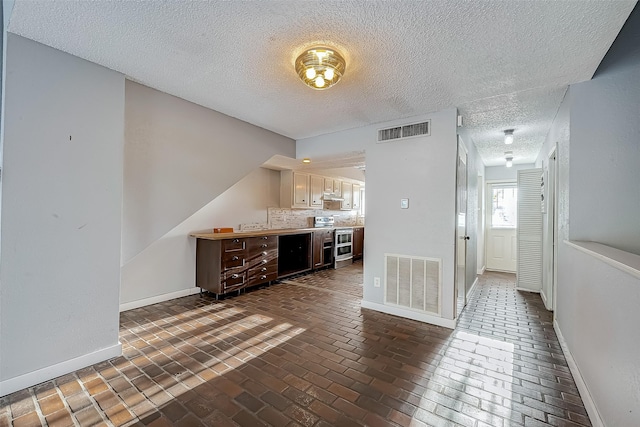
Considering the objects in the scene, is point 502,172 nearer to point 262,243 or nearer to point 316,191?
point 316,191

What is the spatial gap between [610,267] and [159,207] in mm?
3642

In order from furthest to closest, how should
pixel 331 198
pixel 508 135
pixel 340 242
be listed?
pixel 331 198 < pixel 340 242 < pixel 508 135

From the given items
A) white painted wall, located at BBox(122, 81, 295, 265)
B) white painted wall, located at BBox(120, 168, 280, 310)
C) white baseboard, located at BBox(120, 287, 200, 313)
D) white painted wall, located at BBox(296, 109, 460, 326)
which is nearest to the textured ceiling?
white painted wall, located at BBox(122, 81, 295, 265)

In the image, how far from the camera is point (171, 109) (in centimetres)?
291

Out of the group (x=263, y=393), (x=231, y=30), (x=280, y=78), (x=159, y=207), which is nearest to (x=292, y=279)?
(x=159, y=207)

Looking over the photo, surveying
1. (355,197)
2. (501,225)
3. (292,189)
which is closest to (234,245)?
(292,189)

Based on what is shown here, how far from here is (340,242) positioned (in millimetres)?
6629

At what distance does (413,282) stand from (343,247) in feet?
11.3

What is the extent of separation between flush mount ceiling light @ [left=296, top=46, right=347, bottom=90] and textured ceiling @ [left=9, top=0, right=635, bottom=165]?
71 millimetres

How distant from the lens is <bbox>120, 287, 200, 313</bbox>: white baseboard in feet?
11.4

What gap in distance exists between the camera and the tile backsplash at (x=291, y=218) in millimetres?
5430

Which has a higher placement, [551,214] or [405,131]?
[405,131]

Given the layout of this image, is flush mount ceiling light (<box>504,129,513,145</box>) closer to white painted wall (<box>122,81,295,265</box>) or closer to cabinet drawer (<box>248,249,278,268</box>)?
white painted wall (<box>122,81,295,265</box>)

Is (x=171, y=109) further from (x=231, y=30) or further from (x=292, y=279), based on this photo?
(x=292, y=279)
